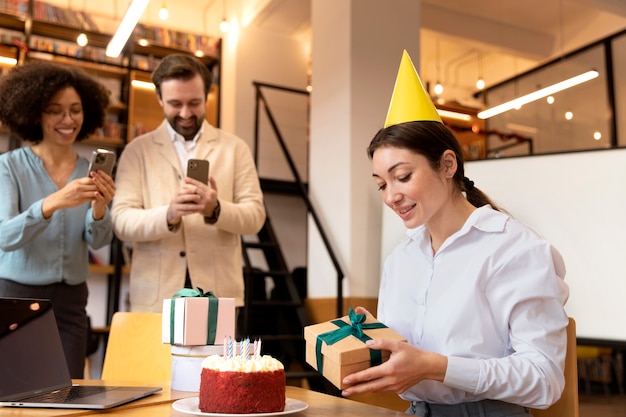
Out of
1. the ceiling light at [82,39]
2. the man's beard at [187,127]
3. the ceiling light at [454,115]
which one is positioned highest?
the ceiling light at [82,39]

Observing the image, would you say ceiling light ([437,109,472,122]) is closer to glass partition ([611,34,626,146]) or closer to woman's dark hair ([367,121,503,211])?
Answer: glass partition ([611,34,626,146])

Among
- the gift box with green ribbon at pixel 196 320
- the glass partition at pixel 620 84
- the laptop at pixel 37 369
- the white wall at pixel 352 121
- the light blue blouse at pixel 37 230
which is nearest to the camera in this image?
the laptop at pixel 37 369

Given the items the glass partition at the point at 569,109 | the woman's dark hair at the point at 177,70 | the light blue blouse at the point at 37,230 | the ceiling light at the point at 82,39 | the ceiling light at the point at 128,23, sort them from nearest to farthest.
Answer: the light blue blouse at the point at 37,230, the woman's dark hair at the point at 177,70, the ceiling light at the point at 128,23, the ceiling light at the point at 82,39, the glass partition at the point at 569,109

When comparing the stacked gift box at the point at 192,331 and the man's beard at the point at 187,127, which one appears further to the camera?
the man's beard at the point at 187,127

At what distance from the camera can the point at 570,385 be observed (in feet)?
4.33

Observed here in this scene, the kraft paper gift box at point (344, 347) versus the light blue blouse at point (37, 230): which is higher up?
the light blue blouse at point (37, 230)

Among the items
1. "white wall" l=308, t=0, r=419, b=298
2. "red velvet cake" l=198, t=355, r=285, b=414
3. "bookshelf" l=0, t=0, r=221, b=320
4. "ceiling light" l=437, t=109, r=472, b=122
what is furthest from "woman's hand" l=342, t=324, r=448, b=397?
"ceiling light" l=437, t=109, r=472, b=122

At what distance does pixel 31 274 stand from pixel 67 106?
2.11 ft

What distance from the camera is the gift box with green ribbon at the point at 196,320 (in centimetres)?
141

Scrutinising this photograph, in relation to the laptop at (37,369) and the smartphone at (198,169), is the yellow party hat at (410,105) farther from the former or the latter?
the smartphone at (198,169)

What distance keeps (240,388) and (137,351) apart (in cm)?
102

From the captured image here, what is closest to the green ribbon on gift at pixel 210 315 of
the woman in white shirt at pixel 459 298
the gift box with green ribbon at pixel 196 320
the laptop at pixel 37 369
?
the gift box with green ribbon at pixel 196 320

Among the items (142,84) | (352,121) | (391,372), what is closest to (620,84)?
(352,121)

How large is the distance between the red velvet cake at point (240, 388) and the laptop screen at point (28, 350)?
0.41m
